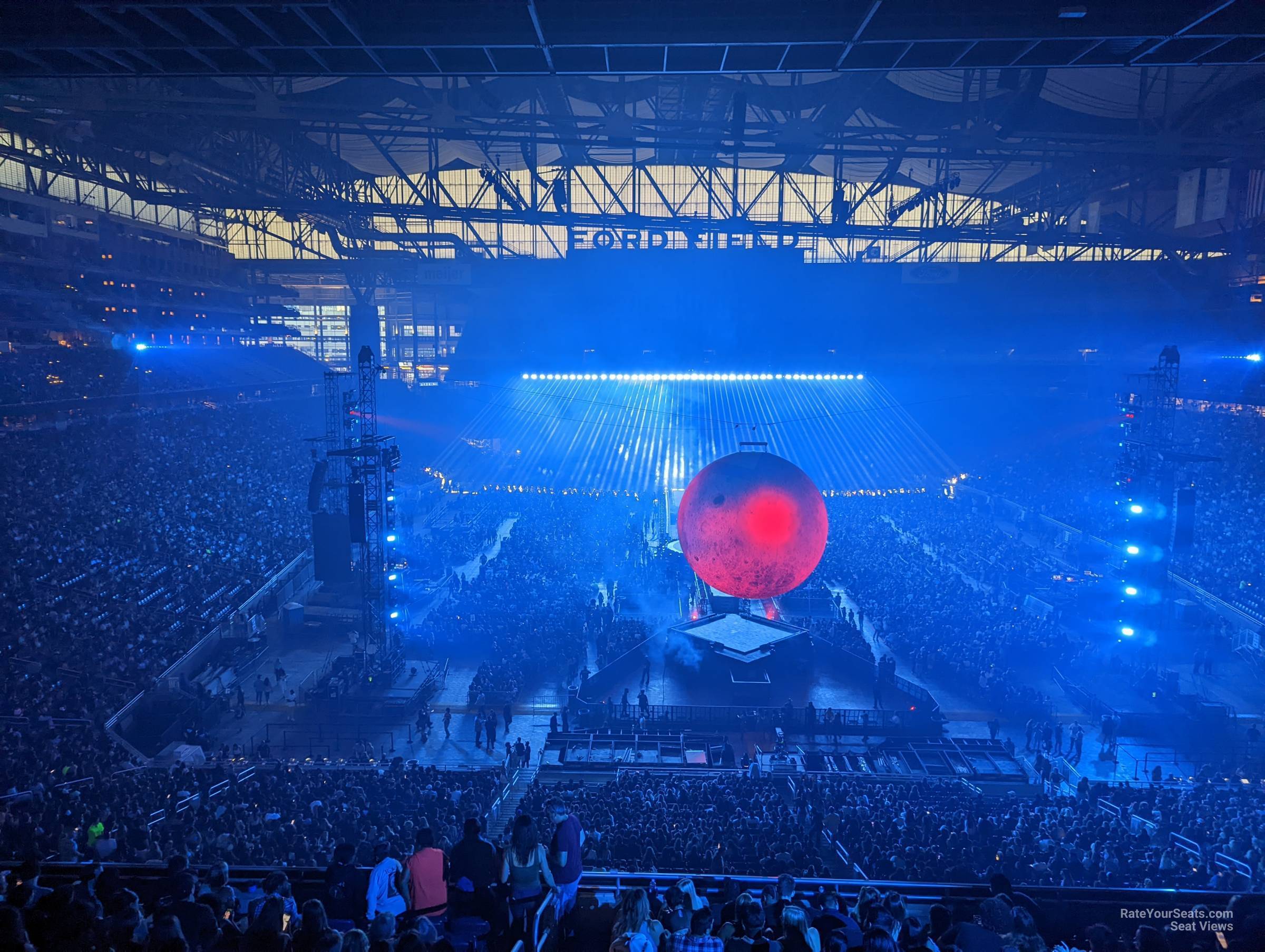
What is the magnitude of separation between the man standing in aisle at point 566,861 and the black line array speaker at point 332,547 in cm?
1417

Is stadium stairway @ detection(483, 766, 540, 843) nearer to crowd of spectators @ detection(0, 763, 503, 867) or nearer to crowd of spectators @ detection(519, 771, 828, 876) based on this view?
crowd of spectators @ detection(0, 763, 503, 867)

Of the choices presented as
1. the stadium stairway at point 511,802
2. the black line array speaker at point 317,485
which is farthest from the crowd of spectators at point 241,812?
the black line array speaker at point 317,485

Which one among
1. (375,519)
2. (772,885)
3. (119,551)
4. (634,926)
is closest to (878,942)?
(634,926)

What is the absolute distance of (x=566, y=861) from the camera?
4.56 metres

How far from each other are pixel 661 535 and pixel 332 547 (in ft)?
41.2

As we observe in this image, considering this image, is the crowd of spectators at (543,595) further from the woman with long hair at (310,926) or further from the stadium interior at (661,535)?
the woman with long hair at (310,926)

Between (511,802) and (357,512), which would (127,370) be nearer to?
(357,512)

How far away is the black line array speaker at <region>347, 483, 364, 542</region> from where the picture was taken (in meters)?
16.9

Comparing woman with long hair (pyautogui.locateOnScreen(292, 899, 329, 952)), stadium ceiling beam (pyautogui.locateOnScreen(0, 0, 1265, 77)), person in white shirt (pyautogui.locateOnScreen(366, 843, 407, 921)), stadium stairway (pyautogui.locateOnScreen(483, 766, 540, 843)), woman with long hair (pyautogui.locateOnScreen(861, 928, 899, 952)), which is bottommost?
stadium stairway (pyautogui.locateOnScreen(483, 766, 540, 843))

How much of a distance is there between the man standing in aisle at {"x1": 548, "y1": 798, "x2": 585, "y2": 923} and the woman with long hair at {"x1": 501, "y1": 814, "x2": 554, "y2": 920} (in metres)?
0.12

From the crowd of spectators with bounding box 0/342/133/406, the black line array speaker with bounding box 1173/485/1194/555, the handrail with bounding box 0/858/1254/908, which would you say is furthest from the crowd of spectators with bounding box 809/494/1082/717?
the crowd of spectators with bounding box 0/342/133/406

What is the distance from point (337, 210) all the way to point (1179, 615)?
19.9m

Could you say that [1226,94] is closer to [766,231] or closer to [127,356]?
[766,231]

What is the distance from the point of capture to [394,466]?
17656 mm
